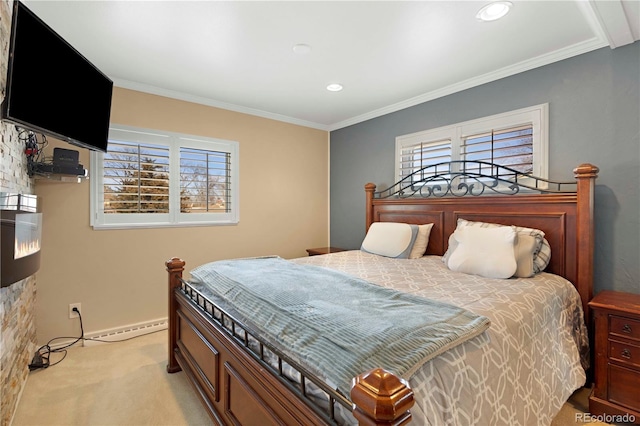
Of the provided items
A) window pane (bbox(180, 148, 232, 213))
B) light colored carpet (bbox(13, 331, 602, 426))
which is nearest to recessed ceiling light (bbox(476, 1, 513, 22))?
light colored carpet (bbox(13, 331, 602, 426))

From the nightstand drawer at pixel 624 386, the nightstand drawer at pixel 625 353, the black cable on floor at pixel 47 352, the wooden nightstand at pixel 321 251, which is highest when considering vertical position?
the wooden nightstand at pixel 321 251

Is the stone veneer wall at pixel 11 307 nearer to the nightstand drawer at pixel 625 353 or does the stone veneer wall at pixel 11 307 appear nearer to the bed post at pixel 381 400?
the bed post at pixel 381 400

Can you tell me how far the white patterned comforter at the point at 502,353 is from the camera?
3.46 ft

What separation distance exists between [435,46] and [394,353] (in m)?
2.28

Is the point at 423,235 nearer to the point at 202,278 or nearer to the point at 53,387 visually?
the point at 202,278

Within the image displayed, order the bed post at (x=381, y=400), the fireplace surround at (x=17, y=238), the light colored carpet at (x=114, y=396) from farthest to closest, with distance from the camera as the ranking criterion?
1. the light colored carpet at (x=114, y=396)
2. the fireplace surround at (x=17, y=238)
3. the bed post at (x=381, y=400)

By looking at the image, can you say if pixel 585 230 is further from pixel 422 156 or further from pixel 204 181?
pixel 204 181

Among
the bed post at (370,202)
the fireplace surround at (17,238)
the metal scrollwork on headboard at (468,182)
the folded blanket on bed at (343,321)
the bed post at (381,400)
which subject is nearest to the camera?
the bed post at (381,400)

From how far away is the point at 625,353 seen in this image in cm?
179

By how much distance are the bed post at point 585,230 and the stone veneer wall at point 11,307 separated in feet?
11.8

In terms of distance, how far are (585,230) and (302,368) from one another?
2.26m

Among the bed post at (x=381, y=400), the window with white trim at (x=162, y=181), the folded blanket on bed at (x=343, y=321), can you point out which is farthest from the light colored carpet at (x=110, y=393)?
the bed post at (x=381, y=400)

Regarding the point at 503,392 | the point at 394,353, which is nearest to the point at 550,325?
the point at 503,392

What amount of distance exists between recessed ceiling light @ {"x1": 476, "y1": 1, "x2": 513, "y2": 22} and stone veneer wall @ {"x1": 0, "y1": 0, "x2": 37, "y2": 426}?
2.74 metres
